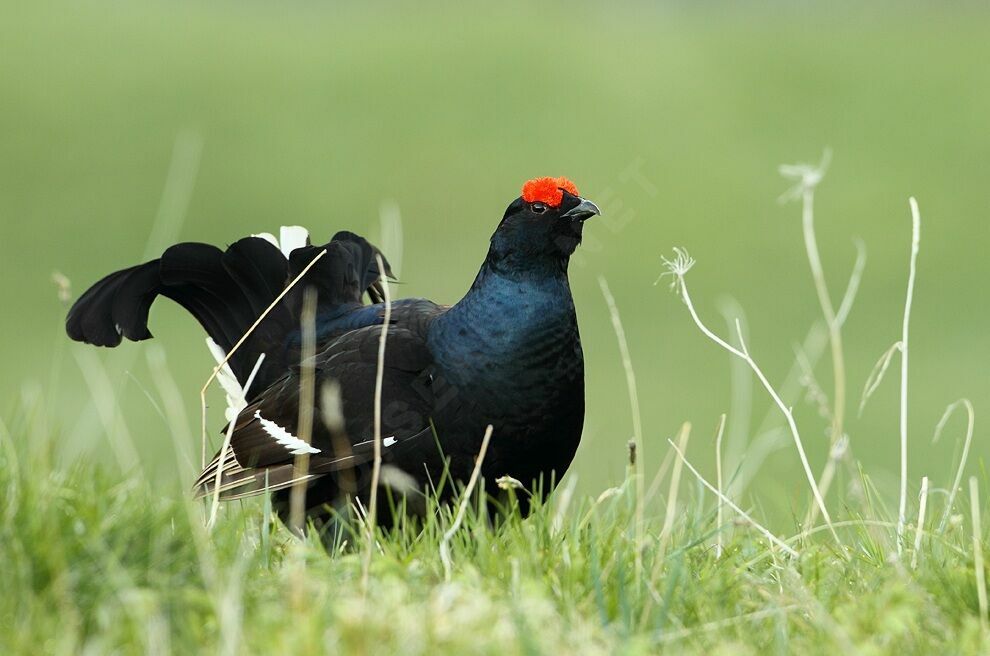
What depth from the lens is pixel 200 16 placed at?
27.5 metres

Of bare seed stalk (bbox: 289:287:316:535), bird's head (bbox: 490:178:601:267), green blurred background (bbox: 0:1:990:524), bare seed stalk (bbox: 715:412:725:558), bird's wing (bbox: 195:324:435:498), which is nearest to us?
bare seed stalk (bbox: 715:412:725:558)

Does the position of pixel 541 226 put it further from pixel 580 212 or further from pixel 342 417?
pixel 342 417

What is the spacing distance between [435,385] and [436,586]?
1.58m

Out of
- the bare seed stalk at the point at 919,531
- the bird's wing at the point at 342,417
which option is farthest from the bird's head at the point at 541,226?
the bare seed stalk at the point at 919,531

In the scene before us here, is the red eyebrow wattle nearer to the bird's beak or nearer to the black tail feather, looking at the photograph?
the bird's beak

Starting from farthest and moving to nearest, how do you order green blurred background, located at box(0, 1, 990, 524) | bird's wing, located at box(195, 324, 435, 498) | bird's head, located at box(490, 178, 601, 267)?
green blurred background, located at box(0, 1, 990, 524) < bird's head, located at box(490, 178, 601, 267) < bird's wing, located at box(195, 324, 435, 498)

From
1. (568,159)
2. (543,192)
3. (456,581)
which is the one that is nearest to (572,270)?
(568,159)

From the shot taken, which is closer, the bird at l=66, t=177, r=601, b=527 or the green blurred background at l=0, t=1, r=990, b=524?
the bird at l=66, t=177, r=601, b=527

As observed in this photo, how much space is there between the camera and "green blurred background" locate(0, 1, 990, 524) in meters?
16.7

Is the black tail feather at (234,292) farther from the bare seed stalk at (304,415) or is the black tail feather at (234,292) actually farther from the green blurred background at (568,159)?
the green blurred background at (568,159)

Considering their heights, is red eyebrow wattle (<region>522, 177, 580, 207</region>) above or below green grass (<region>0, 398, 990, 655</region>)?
above

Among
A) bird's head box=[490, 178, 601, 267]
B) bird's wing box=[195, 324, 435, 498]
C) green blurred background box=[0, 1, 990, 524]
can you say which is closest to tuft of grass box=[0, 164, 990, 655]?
bird's wing box=[195, 324, 435, 498]

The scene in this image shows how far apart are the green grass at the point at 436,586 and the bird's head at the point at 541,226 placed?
115cm

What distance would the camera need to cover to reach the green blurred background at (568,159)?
1673cm
